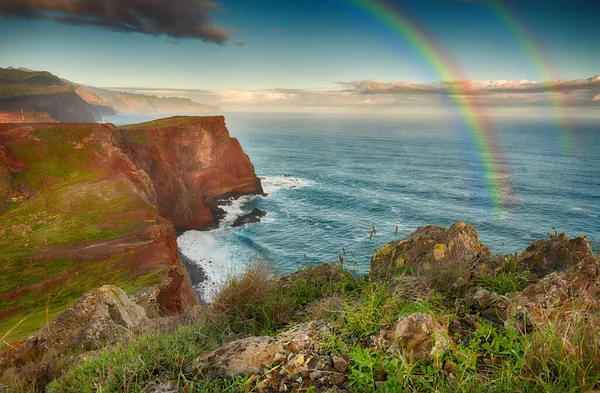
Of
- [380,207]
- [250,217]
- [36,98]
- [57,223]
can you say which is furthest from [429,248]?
[36,98]

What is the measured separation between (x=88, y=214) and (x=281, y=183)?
163 ft

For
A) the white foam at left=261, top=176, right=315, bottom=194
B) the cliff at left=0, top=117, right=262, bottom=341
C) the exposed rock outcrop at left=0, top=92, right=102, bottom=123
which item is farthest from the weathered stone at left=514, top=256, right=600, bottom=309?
the exposed rock outcrop at left=0, top=92, right=102, bottom=123

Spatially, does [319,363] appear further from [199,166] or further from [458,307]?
[199,166]

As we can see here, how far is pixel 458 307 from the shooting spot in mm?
4191

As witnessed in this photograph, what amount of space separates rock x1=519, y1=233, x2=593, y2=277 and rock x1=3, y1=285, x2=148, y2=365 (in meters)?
7.60

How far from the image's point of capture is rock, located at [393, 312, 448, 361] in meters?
3.05

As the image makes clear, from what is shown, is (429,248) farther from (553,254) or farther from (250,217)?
(250,217)

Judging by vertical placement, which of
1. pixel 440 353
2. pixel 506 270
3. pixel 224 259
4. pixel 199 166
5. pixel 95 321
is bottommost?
pixel 224 259

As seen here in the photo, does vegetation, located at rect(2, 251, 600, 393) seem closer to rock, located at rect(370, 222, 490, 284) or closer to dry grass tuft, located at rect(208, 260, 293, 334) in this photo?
dry grass tuft, located at rect(208, 260, 293, 334)

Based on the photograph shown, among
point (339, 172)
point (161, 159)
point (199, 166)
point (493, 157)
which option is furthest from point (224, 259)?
point (493, 157)

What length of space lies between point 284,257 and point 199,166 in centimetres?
2971

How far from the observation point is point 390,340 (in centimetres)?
337

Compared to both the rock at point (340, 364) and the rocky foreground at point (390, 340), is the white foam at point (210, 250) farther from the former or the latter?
the rock at point (340, 364)

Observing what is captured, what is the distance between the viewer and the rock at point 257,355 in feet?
11.2
